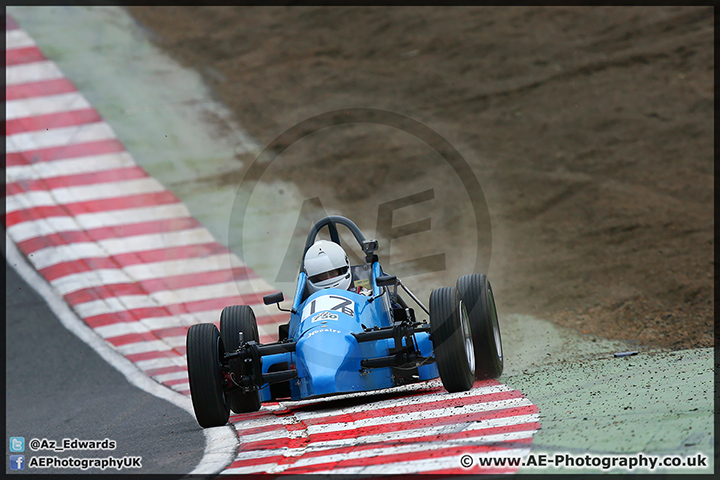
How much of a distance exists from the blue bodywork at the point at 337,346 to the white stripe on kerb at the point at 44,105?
9.26 meters

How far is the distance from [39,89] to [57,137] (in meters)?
1.55

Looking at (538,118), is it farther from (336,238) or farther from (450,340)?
(450,340)

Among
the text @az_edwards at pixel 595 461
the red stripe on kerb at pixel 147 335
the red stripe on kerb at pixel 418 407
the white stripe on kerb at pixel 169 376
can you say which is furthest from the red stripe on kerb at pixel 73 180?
the text @az_edwards at pixel 595 461

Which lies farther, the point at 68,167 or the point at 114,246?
the point at 68,167

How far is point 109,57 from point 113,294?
698 centimetres

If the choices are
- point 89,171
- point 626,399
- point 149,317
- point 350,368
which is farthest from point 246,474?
point 89,171

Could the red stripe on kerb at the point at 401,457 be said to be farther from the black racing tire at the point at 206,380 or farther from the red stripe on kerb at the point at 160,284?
the red stripe on kerb at the point at 160,284

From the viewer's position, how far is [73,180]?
44.6ft

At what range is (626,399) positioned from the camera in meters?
5.45

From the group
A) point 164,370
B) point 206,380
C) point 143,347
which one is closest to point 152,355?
point 143,347

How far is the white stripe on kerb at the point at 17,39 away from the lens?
16.1m

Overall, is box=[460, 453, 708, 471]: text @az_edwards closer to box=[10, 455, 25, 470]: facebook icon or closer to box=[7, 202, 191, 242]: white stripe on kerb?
box=[10, 455, 25, 470]: facebook icon

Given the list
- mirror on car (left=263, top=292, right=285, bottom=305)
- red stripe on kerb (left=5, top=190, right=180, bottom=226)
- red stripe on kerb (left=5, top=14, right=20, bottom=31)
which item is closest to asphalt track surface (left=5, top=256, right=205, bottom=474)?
red stripe on kerb (left=5, top=190, right=180, bottom=226)

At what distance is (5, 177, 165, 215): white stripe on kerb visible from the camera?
43.2ft
